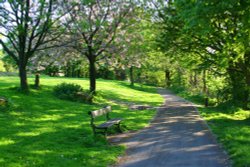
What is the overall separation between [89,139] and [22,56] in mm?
10543

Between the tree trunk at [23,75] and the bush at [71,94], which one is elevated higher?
the tree trunk at [23,75]

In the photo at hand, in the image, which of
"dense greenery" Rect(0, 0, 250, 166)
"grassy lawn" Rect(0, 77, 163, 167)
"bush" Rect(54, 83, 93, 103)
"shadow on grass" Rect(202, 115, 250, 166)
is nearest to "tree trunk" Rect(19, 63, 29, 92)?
"dense greenery" Rect(0, 0, 250, 166)

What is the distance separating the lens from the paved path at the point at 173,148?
8958 mm

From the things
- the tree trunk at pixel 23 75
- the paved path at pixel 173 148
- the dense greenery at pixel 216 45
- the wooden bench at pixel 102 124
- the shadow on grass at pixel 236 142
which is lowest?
the paved path at pixel 173 148

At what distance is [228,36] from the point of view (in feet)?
61.4

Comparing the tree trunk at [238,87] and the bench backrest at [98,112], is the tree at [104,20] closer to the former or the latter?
the tree trunk at [238,87]

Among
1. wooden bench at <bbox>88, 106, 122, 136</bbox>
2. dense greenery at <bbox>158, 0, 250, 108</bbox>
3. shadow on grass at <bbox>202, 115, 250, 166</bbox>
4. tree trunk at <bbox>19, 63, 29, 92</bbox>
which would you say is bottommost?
shadow on grass at <bbox>202, 115, 250, 166</bbox>

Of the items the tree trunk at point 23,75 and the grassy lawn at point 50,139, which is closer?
the grassy lawn at point 50,139

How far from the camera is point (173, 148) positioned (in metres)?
10.7

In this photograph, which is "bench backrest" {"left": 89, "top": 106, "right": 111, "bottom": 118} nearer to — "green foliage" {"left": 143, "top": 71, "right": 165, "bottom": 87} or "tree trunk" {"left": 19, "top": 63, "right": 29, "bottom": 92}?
"tree trunk" {"left": 19, "top": 63, "right": 29, "bottom": 92}

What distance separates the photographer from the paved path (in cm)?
896

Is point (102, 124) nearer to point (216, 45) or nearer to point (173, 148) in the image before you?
point (173, 148)

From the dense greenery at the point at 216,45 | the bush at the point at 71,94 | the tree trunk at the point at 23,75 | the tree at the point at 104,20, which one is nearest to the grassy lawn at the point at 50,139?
the tree trunk at the point at 23,75

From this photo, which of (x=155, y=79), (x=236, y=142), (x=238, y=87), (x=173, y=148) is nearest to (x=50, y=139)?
(x=173, y=148)
